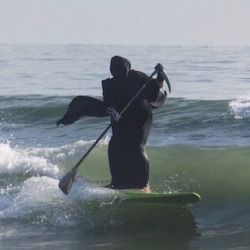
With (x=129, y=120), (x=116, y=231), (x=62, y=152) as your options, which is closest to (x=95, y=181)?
(x=129, y=120)

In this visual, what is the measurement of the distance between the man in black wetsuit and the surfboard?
0.18 m

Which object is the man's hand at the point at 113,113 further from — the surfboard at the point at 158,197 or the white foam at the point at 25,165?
the white foam at the point at 25,165

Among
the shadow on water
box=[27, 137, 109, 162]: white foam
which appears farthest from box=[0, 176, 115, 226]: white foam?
box=[27, 137, 109, 162]: white foam

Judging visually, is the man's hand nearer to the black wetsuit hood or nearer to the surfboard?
the black wetsuit hood

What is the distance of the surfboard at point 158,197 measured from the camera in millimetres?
9086

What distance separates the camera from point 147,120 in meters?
9.50

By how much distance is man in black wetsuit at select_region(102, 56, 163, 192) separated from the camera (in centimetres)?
941

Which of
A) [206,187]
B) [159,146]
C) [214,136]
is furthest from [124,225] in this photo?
[214,136]

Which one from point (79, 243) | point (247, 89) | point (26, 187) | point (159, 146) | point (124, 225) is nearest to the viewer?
point (79, 243)

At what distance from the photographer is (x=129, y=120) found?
947 cm

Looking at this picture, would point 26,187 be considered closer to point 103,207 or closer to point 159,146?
point 103,207

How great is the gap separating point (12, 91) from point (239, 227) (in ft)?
64.3

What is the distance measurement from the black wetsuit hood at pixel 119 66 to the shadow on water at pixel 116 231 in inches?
54.9

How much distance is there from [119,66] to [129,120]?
0.58 metres
